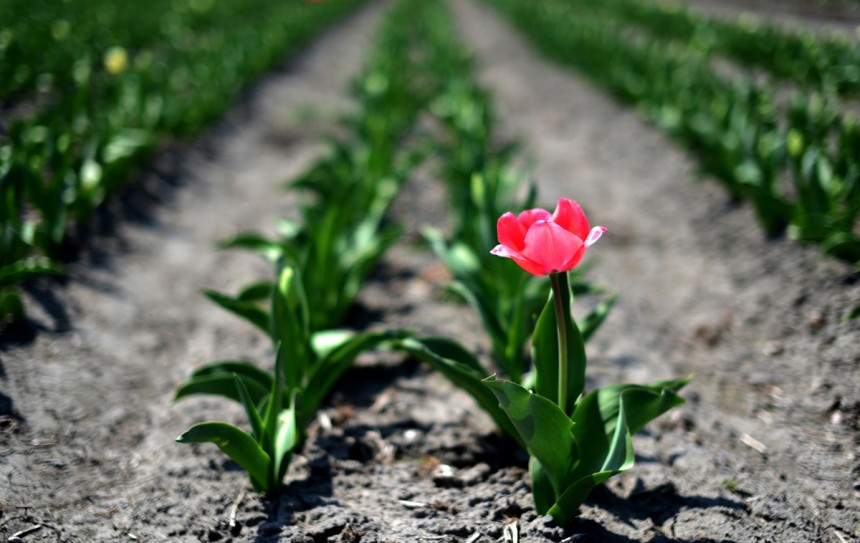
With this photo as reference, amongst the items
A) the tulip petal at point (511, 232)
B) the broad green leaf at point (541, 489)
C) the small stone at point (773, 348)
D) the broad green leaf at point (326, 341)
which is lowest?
the small stone at point (773, 348)

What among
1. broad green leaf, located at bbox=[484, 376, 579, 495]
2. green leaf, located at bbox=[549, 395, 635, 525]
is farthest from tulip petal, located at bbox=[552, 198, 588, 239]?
green leaf, located at bbox=[549, 395, 635, 525]

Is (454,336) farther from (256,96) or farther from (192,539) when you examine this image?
(256,96)

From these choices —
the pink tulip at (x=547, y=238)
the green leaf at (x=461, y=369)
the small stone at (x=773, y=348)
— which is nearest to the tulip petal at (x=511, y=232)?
the pink tulip at (x=547, y=238)

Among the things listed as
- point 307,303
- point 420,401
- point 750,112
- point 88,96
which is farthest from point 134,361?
point 750,112

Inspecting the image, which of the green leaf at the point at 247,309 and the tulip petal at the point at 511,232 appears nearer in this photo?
the tulip petal at the point at 511,232

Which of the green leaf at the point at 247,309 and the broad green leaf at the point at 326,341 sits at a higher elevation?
the green leaf at the point at 247,309

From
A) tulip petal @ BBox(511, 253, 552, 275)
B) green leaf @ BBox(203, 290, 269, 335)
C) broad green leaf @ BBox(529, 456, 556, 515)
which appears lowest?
broad green leaf @ BBox(529, 456, 556, 515)

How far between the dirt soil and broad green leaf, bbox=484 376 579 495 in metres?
0.17

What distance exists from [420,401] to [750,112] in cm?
368

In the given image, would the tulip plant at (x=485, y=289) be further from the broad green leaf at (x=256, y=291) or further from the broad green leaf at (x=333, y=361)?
the broad green leaf at (x=256, y=291)

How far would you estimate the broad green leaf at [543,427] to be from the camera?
63.8 inches

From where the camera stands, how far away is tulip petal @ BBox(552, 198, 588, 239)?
1.47 metres

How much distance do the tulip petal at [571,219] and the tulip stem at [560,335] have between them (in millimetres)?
113

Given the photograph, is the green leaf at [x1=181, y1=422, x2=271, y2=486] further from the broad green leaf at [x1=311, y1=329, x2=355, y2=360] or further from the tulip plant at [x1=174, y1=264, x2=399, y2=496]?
the broad green leaf at [x1=311, y1=329, x2=355, y2=360]
